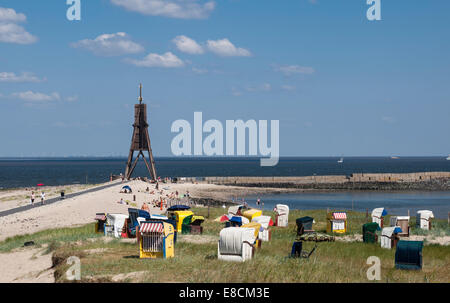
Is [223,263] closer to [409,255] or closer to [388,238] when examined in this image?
[409,255]

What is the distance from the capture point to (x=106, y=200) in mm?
54062

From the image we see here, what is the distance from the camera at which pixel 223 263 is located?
1858cm

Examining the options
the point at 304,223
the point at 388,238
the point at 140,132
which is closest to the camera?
the point at 388,238

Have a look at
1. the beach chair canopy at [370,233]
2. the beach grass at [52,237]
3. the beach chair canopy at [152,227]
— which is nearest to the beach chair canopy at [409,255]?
the beach chair canopy at [370,233]

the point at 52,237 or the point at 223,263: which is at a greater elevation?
the point at 223,263

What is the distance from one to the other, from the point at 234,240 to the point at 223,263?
1.14 meters

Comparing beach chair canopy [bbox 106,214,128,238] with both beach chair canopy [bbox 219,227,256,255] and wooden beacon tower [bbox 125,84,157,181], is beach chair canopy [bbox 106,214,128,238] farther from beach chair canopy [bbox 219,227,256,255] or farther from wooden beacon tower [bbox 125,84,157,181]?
wooden beacon tower [bbox 125,84,157,181]

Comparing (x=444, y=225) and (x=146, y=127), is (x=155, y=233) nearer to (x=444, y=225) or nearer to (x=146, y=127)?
(x=444, y=225)

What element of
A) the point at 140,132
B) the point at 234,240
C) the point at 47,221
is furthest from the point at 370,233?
the point at 140,132

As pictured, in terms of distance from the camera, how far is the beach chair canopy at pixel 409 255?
20938 mm

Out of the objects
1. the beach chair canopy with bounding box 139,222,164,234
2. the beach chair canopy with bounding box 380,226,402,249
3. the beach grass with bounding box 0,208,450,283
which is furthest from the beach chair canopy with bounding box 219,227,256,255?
the beach chair canopy with bounding box 380,226,402,249

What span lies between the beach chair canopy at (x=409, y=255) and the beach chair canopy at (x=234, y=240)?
647cm
